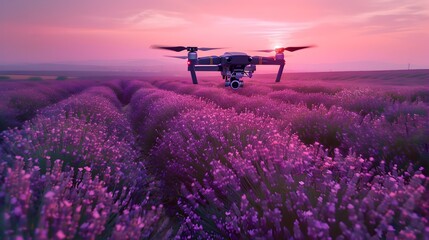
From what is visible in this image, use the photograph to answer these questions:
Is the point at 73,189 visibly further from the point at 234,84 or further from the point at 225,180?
the point at 234,84

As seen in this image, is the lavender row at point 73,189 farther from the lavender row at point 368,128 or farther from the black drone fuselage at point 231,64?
the lavender row at point 368,128

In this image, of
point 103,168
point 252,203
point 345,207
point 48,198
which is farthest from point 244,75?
point 48,198

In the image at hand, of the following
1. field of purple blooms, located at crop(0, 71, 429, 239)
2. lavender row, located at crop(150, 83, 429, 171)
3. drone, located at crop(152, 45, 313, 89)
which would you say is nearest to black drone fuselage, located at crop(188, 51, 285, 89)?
drone, located at crop(152, 45, 313, 89)

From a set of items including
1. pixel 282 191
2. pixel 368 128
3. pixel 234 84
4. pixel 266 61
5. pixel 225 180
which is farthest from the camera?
pixel 266 61

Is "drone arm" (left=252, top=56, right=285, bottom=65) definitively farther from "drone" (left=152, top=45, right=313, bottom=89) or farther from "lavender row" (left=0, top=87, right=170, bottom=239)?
"lavender row" (left=0, top=87, right=170, bottom=239)

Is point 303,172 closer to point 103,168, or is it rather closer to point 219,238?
point 219,238

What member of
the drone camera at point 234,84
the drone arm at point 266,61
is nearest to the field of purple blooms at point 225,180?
the drone camera at point 234,84

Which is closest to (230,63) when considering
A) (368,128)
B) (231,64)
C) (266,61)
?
(231,64)
